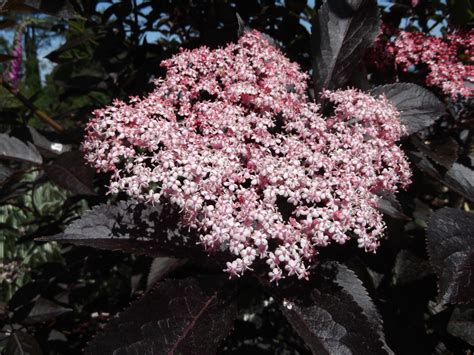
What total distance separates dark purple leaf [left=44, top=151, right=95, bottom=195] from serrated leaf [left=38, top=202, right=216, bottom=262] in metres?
0.12

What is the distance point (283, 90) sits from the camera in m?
1.21

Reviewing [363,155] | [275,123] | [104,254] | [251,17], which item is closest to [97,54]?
[251,17]

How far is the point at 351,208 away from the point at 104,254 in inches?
47.9

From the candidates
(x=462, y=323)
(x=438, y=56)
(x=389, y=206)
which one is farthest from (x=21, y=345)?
(x=438, y=56)

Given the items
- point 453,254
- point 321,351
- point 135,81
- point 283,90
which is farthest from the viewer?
point 135,81

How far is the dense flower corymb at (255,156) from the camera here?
37.7 inches

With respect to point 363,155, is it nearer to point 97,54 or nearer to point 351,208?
point 351,208

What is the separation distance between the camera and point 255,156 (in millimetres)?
1052

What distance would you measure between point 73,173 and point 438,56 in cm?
124

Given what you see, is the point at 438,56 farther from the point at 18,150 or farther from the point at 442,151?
the point at 18,150


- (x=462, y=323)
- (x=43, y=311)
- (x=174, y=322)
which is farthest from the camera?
(x=43, y=311)

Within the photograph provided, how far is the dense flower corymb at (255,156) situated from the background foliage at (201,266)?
128 millimetres

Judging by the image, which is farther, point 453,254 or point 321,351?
point 453,254

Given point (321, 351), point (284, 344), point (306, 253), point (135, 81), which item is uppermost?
point (135, 81)
